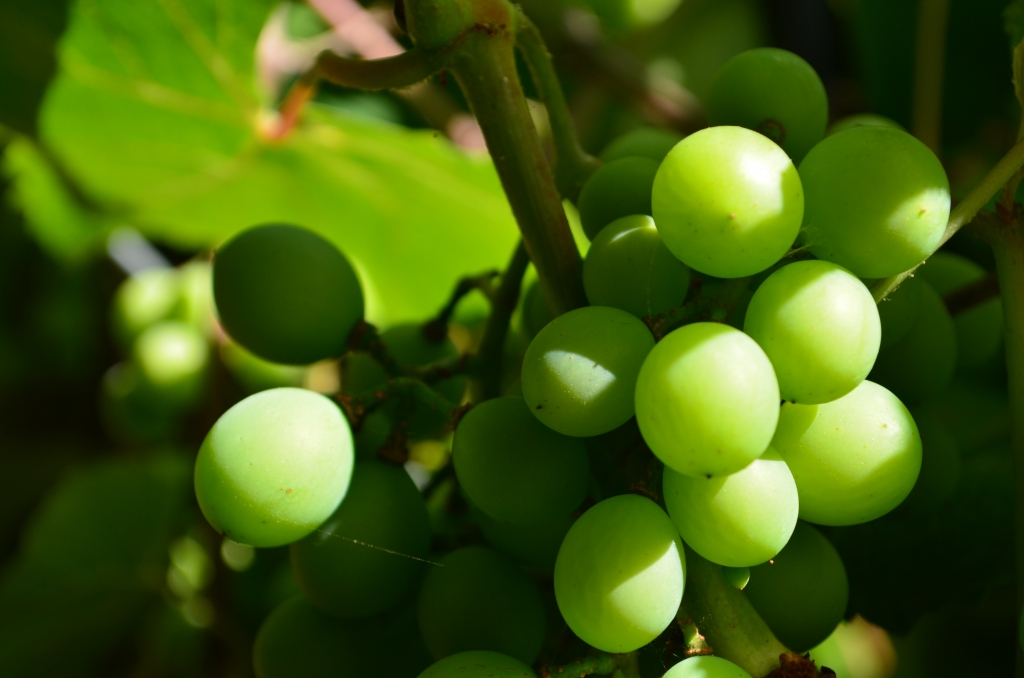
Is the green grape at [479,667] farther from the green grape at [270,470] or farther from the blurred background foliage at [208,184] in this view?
the blurred background foliage at [208,184]

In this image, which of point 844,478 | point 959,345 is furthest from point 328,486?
point 959,345

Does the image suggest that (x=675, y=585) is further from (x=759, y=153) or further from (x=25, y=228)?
(x=25, y=228)

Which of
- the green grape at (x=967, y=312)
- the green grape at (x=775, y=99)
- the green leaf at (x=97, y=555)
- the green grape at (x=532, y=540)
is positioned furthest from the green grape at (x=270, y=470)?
the green leaf at (x=97, y=555)

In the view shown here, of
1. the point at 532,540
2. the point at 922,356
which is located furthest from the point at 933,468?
the point at 532,540

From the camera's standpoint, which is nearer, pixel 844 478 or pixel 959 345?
pixel 844 478

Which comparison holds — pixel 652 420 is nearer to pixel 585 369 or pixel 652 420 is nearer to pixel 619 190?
pixel 585 369

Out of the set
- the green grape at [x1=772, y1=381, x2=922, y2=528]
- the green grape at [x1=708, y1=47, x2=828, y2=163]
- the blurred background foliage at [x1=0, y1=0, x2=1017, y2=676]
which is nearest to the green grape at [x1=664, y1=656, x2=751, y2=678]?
the green grape at [x1=772, y1=381, x2=922, y2=528]
